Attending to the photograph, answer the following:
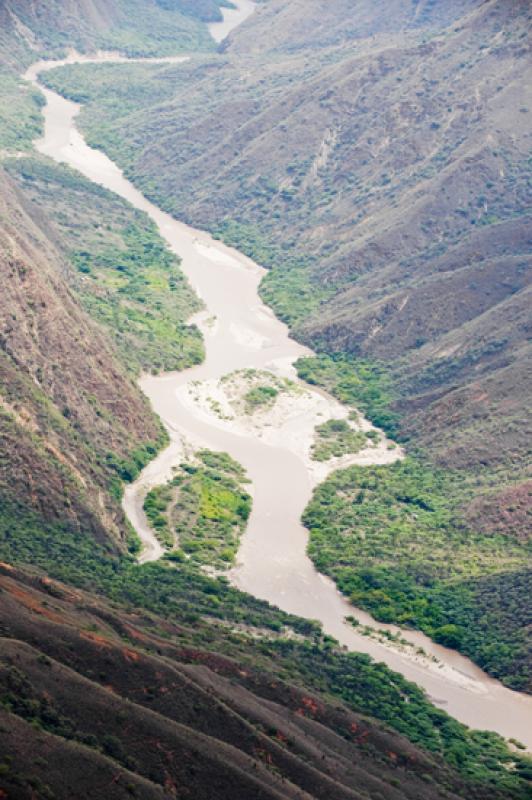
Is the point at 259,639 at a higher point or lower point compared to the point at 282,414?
lower

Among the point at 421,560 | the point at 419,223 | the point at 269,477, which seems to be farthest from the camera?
the point at 419,223

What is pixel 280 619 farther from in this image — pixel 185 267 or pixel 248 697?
pixel 185 267

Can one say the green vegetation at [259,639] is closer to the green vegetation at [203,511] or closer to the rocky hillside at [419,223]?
the green vegetation at [203,511]

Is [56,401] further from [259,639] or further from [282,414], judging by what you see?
[259,639]

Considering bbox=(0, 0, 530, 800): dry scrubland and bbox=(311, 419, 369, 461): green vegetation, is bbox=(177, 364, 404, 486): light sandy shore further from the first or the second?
bbox=(0, 0, 530, 800): dry scrubland

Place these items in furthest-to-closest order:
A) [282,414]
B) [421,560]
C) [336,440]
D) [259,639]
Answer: [282,414] → [336,440] → [421,560] → [259,639]

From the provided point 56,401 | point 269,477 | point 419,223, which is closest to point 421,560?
point 269,477

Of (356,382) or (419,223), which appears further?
(419,223)
